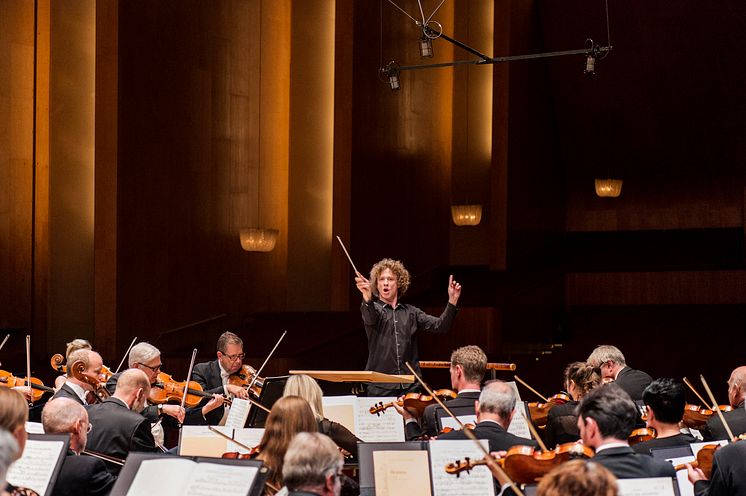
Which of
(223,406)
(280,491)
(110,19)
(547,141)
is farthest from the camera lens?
(547,141)

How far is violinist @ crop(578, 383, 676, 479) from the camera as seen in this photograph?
3830 millimetres

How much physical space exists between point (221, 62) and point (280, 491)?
1110 cm

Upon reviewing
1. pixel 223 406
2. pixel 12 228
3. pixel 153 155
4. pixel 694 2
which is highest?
pixel 694 2

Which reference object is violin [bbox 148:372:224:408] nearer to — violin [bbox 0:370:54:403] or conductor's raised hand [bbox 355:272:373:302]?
violin [bbox 0:370:54:403]

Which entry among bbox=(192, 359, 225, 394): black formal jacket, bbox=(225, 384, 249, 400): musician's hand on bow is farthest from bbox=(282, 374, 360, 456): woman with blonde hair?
bbox=(192, 359, 225, 394): black formal jacket

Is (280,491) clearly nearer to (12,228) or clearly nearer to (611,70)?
(12,228)

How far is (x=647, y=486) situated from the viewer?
367 centimetres

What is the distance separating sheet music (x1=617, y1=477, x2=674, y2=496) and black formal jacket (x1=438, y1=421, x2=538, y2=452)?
89 centimetres

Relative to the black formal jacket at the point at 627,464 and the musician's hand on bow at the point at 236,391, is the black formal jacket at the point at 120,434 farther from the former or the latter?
the black formal jacket at the point at 627,464

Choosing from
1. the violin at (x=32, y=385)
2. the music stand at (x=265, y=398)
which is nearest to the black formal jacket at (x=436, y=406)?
the music stand at (x=265, y=398)

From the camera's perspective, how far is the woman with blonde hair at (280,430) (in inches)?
164

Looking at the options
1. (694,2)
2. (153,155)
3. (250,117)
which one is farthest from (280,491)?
(694,2)

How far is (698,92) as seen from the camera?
16.9 metres

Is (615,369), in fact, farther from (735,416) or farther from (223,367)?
A: (223,367)
